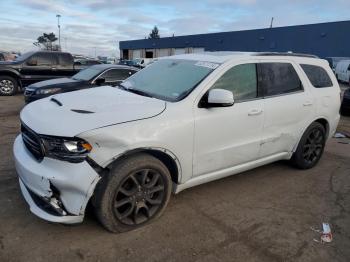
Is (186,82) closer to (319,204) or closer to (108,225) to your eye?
(108,225)

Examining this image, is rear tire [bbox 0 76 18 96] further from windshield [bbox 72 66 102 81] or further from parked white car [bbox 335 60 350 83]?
parked white car [bbox 335 60 350 83]

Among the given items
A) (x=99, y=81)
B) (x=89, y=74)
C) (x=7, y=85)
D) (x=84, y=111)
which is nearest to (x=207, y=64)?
(x=84, y=111)

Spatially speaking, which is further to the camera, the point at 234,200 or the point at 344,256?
the point at 234,200

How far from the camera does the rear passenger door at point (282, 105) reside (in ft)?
13.3

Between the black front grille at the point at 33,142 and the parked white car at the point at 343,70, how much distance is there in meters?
21.5

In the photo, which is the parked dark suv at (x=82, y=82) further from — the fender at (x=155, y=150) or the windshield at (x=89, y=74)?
the fender at (x=155, y=150)

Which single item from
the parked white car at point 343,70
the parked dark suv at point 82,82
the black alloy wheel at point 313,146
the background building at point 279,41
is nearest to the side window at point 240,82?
the black alloy wheel at point 313,146

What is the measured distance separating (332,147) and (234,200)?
371 cm

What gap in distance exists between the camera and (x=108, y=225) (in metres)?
2.95

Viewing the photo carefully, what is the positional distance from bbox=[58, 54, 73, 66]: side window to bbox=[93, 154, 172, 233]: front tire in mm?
10830

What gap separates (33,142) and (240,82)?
Result: 94.5 inches

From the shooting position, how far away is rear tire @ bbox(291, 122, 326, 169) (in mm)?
4762

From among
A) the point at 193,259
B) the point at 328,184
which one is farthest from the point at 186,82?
the point at 328,184

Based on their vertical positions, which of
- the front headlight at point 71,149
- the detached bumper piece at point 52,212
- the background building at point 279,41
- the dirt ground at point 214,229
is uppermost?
the background building at point 279,41
